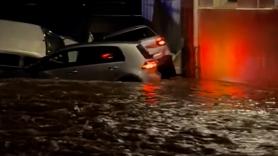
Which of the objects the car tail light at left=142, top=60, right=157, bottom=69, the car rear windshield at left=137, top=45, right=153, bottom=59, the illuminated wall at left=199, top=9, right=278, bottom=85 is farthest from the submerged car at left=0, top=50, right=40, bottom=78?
the illuminated wall at left=199, top=9, right=278, bottom=85

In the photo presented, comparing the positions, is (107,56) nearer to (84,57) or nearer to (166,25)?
(84,57)

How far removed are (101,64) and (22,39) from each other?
2558 millimetres

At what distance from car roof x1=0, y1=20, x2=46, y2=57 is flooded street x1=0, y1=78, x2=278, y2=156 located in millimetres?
4952

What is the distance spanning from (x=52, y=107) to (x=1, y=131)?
1977mm

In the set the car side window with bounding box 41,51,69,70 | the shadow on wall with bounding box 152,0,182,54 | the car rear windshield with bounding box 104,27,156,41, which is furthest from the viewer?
the shadow on wall with bounding box 152,0,182,54

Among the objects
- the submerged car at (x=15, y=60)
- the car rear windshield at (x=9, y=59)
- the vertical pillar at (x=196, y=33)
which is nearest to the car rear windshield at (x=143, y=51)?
the vertical pillar at (x=196, y=33)

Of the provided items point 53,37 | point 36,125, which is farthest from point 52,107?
point 53,37

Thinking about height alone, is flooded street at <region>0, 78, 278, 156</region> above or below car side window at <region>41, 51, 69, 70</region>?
below

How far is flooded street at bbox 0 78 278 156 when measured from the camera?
257 inches

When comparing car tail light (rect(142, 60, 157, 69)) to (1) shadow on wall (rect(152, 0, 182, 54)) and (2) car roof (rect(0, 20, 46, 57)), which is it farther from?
(1) shadow on wall (rect(152, 0, 182, 54))

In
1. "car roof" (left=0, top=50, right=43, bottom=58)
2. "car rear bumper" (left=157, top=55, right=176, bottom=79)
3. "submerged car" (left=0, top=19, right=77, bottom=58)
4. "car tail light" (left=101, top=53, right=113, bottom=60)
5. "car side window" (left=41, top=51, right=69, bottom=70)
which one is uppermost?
"submerged car" (left=0, top=19, right=77, bottom=58)

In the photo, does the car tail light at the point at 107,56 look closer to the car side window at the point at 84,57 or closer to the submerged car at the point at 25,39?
the car side window at the point at 84,57

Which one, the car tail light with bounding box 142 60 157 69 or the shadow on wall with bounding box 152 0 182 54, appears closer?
the car tail light with bounding box 142 60 157 69

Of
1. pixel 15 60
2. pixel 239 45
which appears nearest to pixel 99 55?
pixel 15 60
